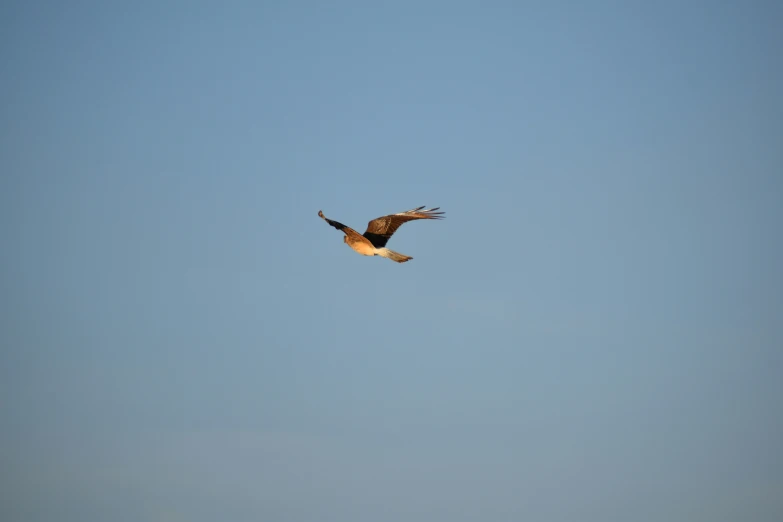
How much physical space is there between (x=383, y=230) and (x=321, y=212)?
271 centimetres

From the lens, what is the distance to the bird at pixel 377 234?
4103 centimetres

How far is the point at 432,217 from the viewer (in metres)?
39.8

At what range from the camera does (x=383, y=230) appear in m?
42.0

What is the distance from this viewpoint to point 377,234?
42.1 metres

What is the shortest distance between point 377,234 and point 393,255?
1721 millimetres

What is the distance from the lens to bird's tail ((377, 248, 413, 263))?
4038 cm

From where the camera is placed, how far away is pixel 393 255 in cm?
4075

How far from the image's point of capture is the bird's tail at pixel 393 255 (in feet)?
132

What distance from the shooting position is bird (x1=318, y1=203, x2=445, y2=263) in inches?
1615

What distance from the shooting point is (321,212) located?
41562mm

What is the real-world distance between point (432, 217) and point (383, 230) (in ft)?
9.91

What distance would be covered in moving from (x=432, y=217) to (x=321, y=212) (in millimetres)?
4878
